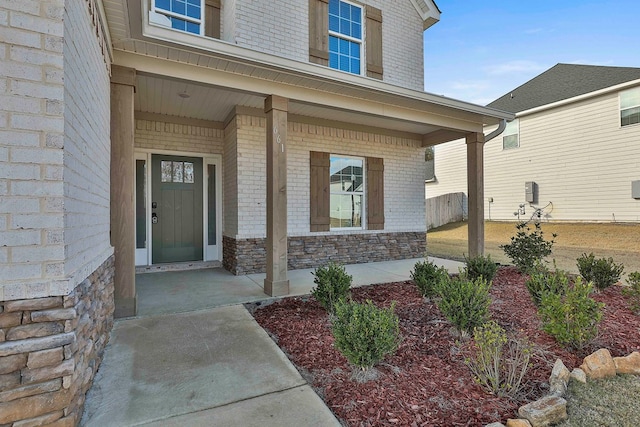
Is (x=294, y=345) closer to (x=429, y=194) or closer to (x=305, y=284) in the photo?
(x=305, y=284)

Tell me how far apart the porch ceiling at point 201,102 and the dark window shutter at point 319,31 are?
45.6 inches

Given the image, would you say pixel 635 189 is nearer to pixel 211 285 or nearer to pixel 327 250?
pixel 327 250

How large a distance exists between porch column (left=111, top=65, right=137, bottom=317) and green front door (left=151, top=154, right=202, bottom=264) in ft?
8.73

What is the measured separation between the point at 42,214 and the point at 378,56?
6770 millimetres

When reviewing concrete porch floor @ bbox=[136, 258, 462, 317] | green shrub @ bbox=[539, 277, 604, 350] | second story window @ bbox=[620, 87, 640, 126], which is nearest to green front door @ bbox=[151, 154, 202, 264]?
concrete porch floor @ bbox=[136, 258, 462, 317]

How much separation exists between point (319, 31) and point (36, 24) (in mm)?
5502

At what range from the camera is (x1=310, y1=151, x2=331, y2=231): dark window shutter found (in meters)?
6.38

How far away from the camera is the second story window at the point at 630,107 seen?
10062 mm

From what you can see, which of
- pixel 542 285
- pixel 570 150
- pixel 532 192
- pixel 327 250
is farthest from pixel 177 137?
pixel 570 150

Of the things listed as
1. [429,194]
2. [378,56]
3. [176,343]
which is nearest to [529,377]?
[176,343]

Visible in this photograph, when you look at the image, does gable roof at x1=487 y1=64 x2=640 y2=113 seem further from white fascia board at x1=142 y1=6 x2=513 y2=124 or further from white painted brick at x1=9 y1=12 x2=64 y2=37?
white painted brick at x1=9 y1=12 x2=64 y2=37

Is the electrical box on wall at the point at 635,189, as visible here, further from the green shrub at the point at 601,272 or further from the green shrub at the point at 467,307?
the green shrub at the point at 467,307

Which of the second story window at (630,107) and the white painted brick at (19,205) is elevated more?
the second story window at (630,107)

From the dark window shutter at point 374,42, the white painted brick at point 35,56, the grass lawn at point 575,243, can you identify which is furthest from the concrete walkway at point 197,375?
the grass lawn at point 575,243
